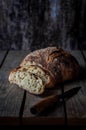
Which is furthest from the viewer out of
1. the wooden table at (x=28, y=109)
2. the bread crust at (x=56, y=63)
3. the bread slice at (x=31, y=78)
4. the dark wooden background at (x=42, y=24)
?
the dark wooden background at (x=42, y=24)

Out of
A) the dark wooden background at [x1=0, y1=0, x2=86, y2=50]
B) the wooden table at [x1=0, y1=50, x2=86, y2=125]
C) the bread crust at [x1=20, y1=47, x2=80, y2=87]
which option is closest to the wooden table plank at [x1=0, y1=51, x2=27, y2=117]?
the wooden table at [x1=0, y1=50, x2=86, y2=125]

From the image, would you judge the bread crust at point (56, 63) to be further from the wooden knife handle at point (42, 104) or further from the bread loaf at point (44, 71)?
the wooden knife handle at point (42, 104)

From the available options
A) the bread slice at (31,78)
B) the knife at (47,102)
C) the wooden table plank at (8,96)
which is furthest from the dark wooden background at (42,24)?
the knife at (47,102)

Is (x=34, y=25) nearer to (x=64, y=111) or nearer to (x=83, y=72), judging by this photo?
(x=83, y=72)

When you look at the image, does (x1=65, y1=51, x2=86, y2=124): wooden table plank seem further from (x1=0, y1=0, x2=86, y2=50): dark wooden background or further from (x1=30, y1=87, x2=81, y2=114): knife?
(x1=0, y1=0, x2=86, y2=50): dark wooden background

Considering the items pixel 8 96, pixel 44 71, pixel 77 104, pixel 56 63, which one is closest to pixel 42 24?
pixel 56 63

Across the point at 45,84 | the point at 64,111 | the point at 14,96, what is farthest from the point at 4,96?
the point at 64,111

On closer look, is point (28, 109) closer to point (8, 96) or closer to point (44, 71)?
point (8, 96)
